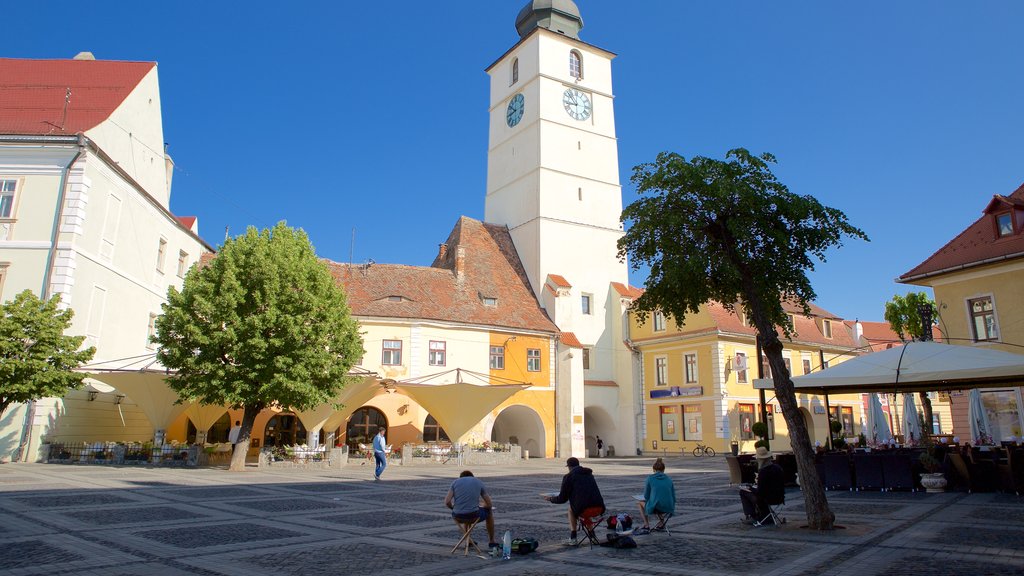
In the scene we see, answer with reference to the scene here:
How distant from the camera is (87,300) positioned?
23.8 metres

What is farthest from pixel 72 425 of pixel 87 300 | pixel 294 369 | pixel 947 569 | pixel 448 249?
pixel 947 569

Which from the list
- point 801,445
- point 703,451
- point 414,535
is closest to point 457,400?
point 703,451

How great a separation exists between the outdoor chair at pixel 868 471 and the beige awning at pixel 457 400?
50.0ft

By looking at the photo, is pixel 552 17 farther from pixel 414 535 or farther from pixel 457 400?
pixel 414 535

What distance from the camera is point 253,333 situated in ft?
69.4

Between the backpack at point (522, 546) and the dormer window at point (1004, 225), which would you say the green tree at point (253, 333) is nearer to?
the backpack at point (522, 546)

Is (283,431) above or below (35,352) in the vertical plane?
below

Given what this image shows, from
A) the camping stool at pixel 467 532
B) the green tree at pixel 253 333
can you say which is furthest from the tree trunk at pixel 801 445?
the green tree at pixel 253 333

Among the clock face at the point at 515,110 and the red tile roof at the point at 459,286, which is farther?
the clock face at the point at 515,110

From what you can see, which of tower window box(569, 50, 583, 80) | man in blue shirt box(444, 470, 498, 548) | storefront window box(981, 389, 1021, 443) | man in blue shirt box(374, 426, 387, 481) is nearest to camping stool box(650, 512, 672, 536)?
man in blue shirt box(444, 470, 498, 548)

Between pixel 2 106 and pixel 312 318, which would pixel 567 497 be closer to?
pixel 312 318

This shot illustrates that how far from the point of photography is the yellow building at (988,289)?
2136cm

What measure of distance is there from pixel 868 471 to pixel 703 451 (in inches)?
812

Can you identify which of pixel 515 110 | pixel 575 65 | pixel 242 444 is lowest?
pixel 242 444
